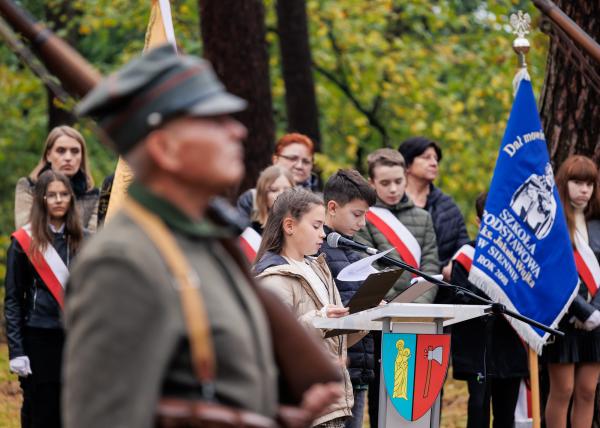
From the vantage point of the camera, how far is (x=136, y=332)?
2951 millimetres

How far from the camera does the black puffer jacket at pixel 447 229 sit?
921cm

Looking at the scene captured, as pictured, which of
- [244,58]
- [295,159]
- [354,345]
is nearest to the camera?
[354,345]

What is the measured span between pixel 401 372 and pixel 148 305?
406cm

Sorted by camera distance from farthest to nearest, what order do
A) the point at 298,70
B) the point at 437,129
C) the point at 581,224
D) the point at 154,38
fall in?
1. the point at 437,129
2. the point at 298,70
3. the point at 581,224
4. the point at 154,38

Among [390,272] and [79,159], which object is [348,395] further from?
[79,159]

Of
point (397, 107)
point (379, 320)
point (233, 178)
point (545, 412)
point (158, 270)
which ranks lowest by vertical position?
point (545, 412)

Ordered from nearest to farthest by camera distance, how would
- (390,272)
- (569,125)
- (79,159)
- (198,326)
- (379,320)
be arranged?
(198,326), (390,272), (379,320), (79,159), (569,125)

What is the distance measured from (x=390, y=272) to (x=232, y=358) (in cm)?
303

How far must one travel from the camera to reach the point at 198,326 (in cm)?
300

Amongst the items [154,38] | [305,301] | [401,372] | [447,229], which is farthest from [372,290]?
[447,229]

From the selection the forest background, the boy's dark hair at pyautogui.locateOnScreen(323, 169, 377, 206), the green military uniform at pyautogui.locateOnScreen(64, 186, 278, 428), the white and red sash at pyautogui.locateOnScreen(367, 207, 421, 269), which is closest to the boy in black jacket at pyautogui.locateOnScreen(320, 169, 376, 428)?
the boy's dark hair at pyautogui.locateOnScreen(323, 169, 377, 206)

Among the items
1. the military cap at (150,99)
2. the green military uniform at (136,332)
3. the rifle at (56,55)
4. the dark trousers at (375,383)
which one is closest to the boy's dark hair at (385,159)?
the dark trousers at (375,383)

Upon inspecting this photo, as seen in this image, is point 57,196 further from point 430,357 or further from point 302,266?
point 430,357

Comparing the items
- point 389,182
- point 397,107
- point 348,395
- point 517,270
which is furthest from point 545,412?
point 397,107
